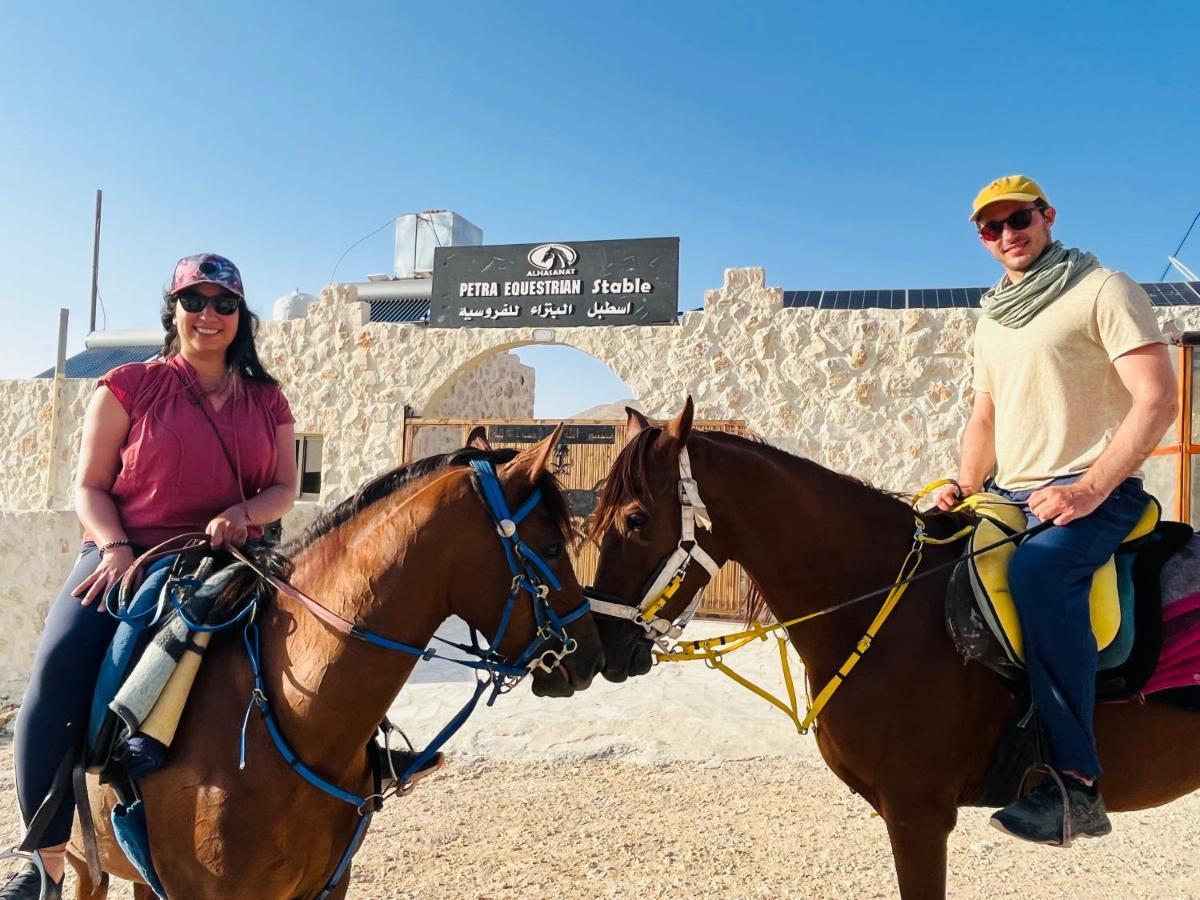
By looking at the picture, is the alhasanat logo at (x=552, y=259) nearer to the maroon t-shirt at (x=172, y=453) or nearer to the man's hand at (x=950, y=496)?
the man's hand at (x=950, y=496)

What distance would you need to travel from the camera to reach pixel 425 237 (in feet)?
46.7

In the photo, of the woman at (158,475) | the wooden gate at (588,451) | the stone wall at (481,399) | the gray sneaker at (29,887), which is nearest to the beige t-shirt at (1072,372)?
the woman at (158,475)

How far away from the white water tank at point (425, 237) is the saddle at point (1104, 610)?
12026 millimetres

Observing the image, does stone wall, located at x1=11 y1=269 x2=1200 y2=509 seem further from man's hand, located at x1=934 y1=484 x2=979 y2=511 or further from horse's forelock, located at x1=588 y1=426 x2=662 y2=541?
horse's forelock, located at x1=588 y1=426 x2=662 y2=541

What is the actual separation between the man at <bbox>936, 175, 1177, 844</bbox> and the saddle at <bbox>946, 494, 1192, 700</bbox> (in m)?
0.06

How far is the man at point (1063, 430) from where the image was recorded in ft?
7.45

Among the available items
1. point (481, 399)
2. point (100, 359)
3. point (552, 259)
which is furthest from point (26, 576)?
point (100, 359)

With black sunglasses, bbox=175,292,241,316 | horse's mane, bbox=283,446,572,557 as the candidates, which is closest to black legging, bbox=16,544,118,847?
horse's mane, bbox=283,446,572,557

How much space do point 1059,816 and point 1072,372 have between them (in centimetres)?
141

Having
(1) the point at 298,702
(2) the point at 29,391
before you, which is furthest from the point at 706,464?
(2) the point at 29,391

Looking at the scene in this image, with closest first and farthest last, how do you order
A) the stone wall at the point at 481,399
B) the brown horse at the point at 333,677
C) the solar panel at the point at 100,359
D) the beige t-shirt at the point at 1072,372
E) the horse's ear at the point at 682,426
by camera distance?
the brown horse at the point at 333,677 → the beige t-shirt at the point at 1072,372 → the horse's ear at the point at 682,426 → the stone wall at the point at 481,399 → the solar panel at the point at 100,359

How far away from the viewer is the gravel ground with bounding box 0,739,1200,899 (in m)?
3.62

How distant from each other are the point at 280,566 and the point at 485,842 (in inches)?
103

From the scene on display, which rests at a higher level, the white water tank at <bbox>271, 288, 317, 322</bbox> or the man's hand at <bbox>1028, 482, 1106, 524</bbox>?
the white water tank at <bbox>271, 288, 317, 322</bbox>
